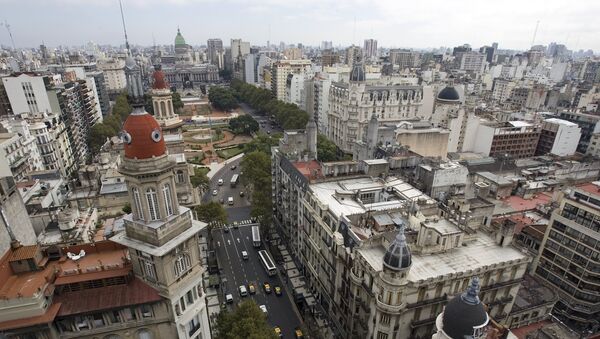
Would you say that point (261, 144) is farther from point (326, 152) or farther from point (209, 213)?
point (209, 213)

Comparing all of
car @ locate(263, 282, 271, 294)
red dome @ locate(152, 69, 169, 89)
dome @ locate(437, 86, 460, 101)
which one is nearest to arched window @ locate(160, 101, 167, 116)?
red dome @ locate(152, 69, 169, 89)

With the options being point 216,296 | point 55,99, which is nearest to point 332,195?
point 216,296

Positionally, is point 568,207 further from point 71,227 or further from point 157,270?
point 71,227

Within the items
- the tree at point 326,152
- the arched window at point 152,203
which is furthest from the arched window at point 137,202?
the tree at point 326,152

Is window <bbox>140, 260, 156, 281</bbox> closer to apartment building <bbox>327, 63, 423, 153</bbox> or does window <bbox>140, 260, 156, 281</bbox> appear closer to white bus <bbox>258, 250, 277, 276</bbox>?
white bus <bbox>258, 250, 277, 276</bbox>

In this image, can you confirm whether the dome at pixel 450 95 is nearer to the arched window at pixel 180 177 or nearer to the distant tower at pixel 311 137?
the distant tower at pixel 311 137

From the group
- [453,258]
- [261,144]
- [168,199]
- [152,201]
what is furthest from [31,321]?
[261,144]
